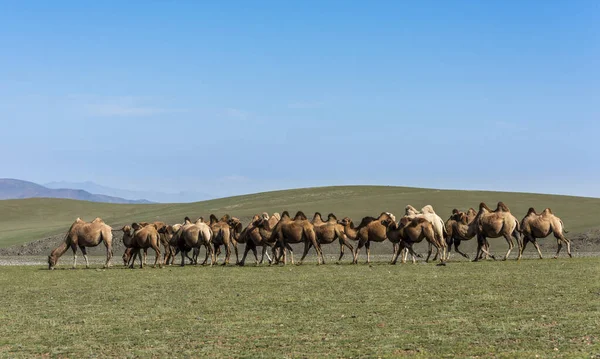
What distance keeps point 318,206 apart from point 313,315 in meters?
50.8

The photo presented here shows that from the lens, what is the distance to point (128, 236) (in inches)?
1297

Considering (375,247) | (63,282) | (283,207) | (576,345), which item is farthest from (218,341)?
(283,207)

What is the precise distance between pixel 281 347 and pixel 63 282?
46.9 ft

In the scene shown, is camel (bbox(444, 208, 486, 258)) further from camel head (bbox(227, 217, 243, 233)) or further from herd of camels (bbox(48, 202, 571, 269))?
camel head (bbox(227, 217, 243, 233))

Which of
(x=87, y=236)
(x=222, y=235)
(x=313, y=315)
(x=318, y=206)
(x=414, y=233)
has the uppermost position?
(x=318, y=206)

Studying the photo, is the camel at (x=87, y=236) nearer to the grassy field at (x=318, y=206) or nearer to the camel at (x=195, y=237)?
the camel at (x=195, y=237)

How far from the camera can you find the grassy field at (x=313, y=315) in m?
12.2

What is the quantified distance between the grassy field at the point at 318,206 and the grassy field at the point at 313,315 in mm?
30516

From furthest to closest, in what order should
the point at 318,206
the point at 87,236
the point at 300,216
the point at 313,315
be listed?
the point at 318,206, the point at 300,216, the point at 87,236, the point at 313,315

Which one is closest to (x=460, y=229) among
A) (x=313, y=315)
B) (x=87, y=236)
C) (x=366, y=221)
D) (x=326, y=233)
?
(x=366, y=221)

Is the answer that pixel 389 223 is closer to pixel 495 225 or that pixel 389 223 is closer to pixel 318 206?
pixel 495 225

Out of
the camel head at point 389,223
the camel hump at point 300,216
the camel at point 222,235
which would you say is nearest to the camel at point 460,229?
the camel head at point 389,223

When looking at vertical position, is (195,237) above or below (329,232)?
below

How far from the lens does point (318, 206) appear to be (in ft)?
218
